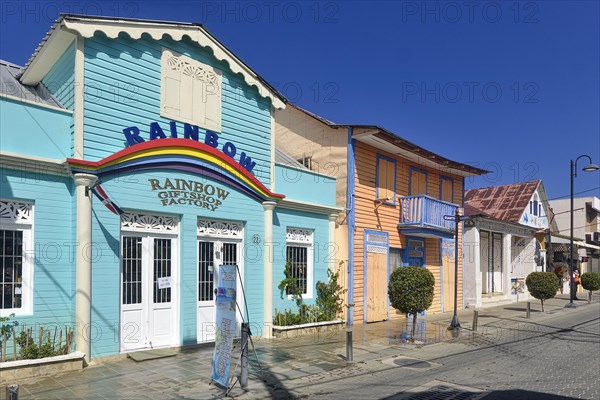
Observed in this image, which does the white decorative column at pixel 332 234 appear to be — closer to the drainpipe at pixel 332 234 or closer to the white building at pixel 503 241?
the drainpipe at pixel 332 234

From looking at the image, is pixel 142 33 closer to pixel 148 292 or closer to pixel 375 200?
pixel 148 292

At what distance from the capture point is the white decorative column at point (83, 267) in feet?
27.0

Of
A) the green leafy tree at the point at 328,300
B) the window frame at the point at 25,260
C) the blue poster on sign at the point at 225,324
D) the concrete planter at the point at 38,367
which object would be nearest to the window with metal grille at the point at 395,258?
the green leafy tree at the point at 328,300

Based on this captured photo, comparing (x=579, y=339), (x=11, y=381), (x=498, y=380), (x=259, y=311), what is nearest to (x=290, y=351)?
(x=259, y=311)

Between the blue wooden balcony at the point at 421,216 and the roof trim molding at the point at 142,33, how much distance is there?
697 centimetres

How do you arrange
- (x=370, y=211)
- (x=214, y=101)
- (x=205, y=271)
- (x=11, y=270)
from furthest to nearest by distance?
1. (x=370, y=211)
2. (x=214, y=101)
3. (x=205, y=271)
4. (x=11, y=270)

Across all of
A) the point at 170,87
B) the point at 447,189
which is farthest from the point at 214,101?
the point at 447,189

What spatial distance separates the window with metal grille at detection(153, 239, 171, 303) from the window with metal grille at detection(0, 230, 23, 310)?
→ 2471mm

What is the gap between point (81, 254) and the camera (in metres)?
8.30

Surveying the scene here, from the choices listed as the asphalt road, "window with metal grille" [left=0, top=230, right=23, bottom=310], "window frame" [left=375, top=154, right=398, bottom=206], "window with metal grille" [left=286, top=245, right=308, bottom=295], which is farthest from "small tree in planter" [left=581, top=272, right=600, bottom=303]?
"window with metal grille" [left=0, top=230, right=23, bottom=310]

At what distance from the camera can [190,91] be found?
1045 cm

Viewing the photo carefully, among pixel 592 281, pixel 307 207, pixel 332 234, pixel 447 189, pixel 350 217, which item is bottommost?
pixel 592 281

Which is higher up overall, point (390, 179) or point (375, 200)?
point (390, 179)

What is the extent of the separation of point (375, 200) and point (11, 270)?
35.7 ft
